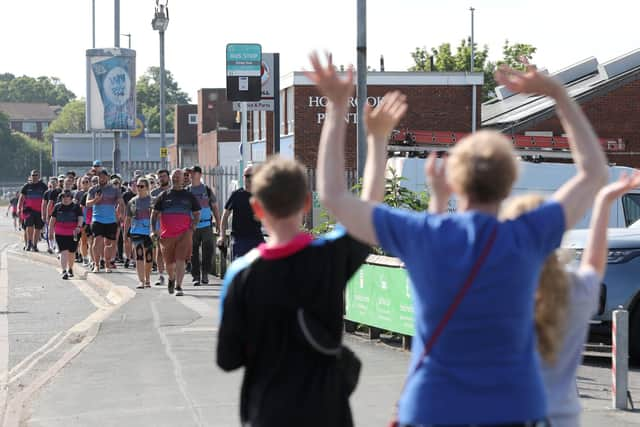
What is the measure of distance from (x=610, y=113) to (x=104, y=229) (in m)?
25.4

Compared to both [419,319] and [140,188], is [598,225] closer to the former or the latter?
[419,319]

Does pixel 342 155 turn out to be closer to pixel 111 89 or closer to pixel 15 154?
pixel 111 89

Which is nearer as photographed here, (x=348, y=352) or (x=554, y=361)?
(x=554, y=361)

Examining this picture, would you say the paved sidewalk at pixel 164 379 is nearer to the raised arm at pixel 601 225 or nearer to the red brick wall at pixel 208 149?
the raised arm at pixel 601 225

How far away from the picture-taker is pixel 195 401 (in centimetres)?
909

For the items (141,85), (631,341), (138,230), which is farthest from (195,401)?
(141,85)

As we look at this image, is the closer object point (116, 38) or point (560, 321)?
point (560, 321)

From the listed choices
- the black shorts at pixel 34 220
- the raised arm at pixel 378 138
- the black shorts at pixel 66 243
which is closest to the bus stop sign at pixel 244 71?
the black shorts at pixel 66 243

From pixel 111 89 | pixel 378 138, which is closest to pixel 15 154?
pixel 111 89

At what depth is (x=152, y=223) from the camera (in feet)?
57.2

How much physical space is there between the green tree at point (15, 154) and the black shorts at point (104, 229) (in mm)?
133737

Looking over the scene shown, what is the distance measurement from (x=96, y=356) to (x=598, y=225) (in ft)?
25.9

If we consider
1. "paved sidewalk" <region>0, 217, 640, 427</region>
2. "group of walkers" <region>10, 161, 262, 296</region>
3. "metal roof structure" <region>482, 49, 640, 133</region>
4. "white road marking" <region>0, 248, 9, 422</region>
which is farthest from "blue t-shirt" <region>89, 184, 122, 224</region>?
"metal roof structure" <region>482, 49, 640, 133</region>

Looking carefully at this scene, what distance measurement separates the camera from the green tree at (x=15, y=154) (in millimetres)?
154250
